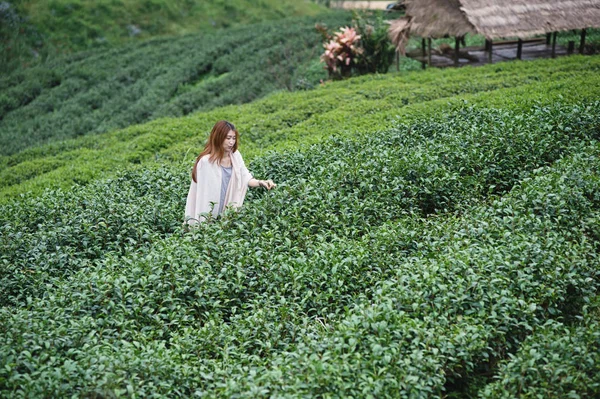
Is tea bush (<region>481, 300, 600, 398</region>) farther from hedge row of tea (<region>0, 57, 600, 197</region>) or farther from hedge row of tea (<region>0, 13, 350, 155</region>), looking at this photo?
hedge row of tea (<region>0, 13, 350, 155</region>)

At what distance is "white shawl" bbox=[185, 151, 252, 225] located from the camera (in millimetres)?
7363

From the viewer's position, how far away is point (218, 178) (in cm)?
739

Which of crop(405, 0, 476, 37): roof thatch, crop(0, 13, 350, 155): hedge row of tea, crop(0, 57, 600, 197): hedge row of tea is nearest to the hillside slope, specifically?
crop(0, 57, 600, 197): hedge row of tea

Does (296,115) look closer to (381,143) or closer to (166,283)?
(381,143)

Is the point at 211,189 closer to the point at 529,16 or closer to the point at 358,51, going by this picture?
the point at 358,51

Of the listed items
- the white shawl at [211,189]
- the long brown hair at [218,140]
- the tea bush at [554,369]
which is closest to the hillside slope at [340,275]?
the tea bush at [554,369]

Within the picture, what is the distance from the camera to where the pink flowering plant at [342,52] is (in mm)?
17000

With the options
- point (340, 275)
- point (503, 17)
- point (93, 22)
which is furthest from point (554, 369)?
point (93, 22)

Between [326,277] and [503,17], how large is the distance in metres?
12.1

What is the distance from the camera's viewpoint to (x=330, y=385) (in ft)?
14.2

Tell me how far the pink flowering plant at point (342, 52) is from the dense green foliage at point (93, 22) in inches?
586

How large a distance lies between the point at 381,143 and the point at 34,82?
17636 mm

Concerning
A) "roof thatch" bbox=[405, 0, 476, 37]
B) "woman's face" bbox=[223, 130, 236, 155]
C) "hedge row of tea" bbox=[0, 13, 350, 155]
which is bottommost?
"hedge row of tea" bbox=[0, 13, 350, 155]

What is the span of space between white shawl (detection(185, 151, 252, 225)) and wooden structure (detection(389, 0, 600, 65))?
9.65 metres
